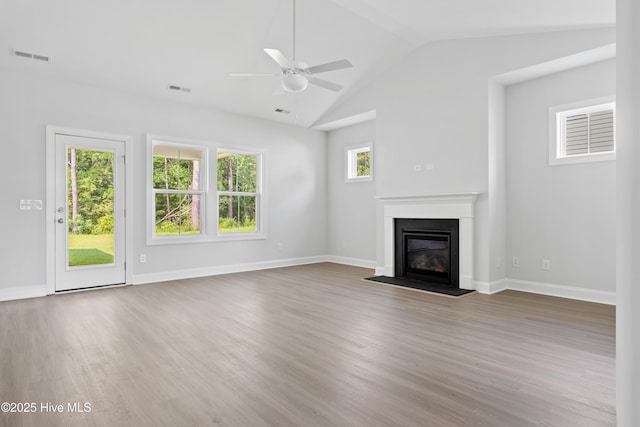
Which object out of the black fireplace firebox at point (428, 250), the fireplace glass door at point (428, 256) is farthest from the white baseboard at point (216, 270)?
the fireplace glass door at point (428, 256)

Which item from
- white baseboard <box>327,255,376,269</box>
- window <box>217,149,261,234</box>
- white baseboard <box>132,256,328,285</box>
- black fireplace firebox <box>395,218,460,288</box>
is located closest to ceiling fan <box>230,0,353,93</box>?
black fireplace firebox <box>395,218,460,288</box>

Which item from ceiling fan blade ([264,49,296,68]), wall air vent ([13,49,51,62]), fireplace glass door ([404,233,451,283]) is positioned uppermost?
wall air vent ([13,49,51,62])

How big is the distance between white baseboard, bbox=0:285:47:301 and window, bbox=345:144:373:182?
5.36 metres

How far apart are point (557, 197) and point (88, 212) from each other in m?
6.37

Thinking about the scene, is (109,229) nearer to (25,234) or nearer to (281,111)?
(25,234)

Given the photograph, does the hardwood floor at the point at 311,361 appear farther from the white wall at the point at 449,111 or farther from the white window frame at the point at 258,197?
the white window frame at the point at 258,197

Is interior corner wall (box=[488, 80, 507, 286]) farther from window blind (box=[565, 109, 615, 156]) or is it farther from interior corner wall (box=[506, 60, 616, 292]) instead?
window blind (box=[565, 109, 615, 156])

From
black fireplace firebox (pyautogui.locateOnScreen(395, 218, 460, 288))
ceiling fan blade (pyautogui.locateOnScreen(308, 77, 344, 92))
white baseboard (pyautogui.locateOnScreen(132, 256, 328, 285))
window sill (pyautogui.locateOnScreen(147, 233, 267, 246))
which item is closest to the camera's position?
ceiling fan blade (pyautogui.locateOnScreen(308, 77, 344, 92))

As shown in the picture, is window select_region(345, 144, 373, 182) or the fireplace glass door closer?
the fireplace glass door

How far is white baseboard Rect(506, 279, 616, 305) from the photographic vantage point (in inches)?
169

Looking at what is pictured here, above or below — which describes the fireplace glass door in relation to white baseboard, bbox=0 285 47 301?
above

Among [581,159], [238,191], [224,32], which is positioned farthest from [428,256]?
[224,32]

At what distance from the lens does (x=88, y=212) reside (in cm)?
513

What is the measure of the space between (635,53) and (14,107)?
19.7 ft
